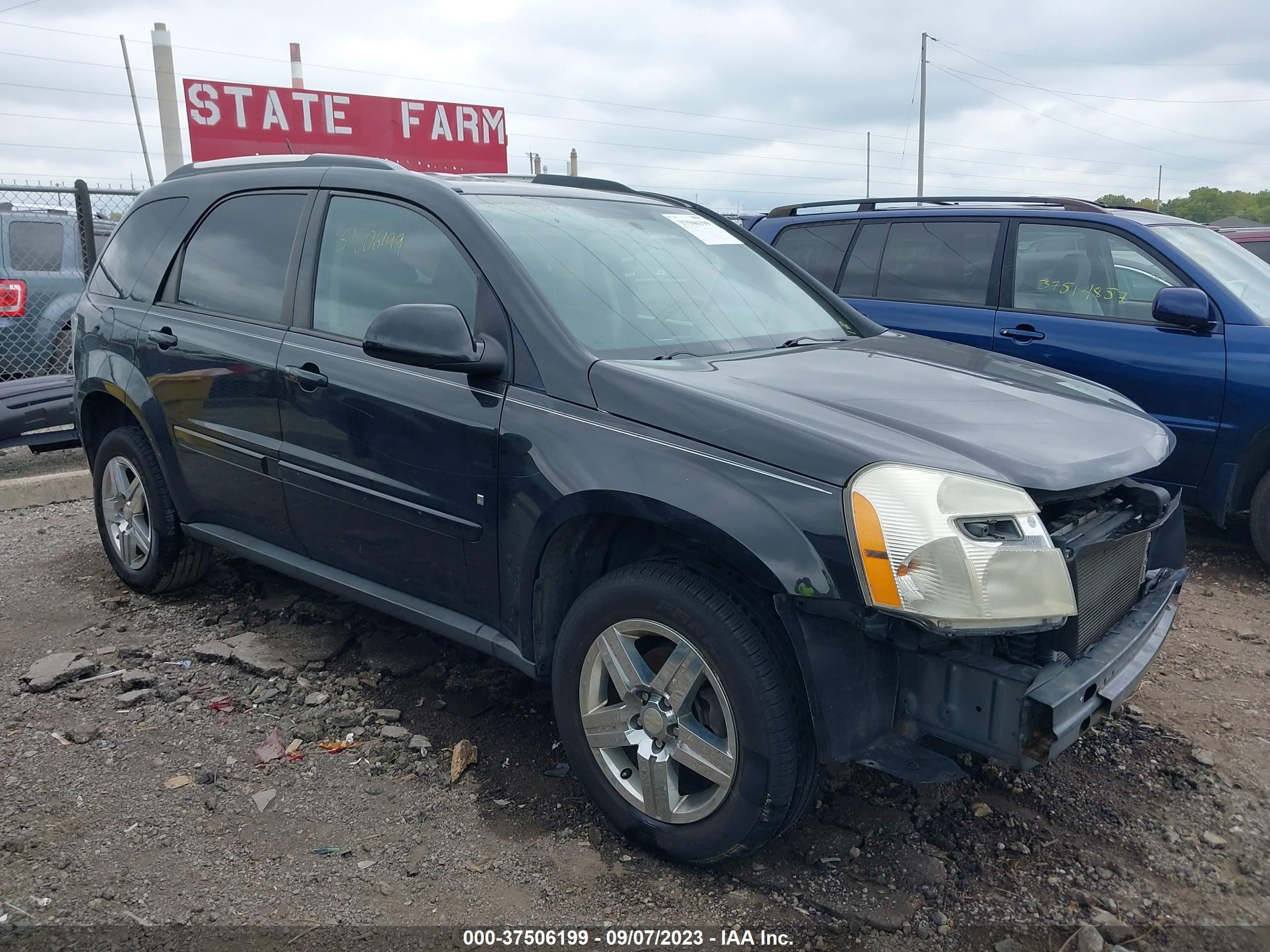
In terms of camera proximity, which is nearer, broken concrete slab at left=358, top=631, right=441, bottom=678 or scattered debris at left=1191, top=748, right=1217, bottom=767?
scattered debris at left=1191, top=748, right=1217, bottom=767

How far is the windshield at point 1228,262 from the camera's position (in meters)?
5.14

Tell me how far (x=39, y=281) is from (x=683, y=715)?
8.71 meters

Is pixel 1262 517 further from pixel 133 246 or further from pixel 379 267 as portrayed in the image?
pixel 133 246

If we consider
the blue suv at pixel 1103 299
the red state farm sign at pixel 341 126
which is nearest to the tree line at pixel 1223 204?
the red state farm sign at pixel 341 126

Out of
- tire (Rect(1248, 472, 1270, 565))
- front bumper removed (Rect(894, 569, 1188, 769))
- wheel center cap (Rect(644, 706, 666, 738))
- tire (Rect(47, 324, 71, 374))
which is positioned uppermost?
tire (Rect(47, 324, 71, 374))

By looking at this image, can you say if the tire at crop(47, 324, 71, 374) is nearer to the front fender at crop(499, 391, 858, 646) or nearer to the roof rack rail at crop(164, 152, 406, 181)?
the roof rack rail at crop(164, 152, 406, 181)

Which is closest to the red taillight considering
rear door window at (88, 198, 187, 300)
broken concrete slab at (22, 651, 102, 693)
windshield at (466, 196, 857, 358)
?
rear door window at (88, 198, 187, 300)

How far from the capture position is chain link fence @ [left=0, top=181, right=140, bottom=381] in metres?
8.57

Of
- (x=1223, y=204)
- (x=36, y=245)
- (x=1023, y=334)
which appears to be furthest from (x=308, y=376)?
(x=1223, y=204)

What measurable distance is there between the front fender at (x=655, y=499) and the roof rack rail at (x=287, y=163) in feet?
4.05

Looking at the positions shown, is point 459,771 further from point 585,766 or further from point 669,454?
point 669,454

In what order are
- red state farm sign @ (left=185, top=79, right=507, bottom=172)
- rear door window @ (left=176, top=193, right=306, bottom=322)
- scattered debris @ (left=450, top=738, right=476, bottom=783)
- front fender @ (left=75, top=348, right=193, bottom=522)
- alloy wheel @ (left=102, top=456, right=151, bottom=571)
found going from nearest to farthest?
1. scattered debris @ (left=450, top=738, right=476, bottom=783)
2. rear door window @ (left=176, top=193, right=306, bottom=322)
3. front fender @ (left=75, top=348, right=193, bottom=522)
4. alloy wheel @ (left=102, top=456, right=151, bottom=571)
5. red state farm sign @ (left=185, top=79, right=507, bottom=172)

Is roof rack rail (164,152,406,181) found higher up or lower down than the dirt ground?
higher up

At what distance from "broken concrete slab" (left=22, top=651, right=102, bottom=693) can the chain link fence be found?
17.9 ft
